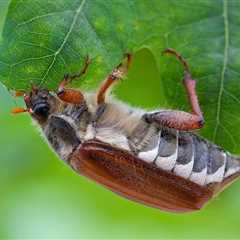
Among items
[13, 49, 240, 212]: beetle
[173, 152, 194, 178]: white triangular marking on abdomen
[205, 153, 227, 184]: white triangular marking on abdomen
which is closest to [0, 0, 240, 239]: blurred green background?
[13, 49, 240, 212]: beetle

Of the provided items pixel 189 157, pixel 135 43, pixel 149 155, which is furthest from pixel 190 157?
pixel 135 43

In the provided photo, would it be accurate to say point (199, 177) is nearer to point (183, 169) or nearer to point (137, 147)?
point (183, 169)

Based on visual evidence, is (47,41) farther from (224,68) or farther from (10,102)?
(10,102)

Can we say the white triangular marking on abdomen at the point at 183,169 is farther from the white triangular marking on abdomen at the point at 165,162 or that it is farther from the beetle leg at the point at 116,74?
the beetle leg at the point at 116,74

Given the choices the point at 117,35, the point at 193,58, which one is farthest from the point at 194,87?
the point at 117,35

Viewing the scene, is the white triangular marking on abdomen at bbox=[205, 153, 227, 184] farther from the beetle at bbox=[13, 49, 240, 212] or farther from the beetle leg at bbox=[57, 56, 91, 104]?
the beetle leg at bbox=[57, 56, 91, 104]

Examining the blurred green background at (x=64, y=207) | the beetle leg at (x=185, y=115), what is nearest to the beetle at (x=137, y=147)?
the beetle leg at (x=185, y=115)
